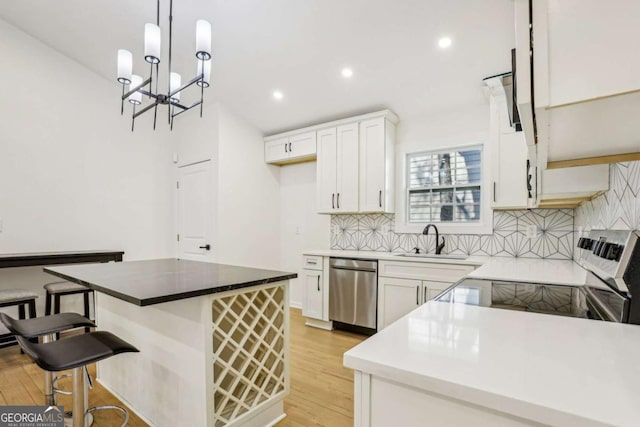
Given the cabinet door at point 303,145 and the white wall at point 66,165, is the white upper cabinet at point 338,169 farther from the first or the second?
the white wall at point 66,165

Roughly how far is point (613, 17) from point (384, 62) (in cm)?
268

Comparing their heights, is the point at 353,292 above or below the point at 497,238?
below

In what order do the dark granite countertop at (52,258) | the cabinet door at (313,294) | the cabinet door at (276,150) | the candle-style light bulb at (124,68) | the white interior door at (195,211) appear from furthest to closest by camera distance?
1. the cabinet door at (276,150)
2. the white interior door at (195,211)
3. the cabinet door at (313,294)
4. the dark granite countertop at (52,258)
5. the candle-style light bulb at (124,68)

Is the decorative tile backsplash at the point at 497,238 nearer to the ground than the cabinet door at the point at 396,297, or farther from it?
farther from it

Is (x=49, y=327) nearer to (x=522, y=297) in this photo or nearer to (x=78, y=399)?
(x=78, y=399)

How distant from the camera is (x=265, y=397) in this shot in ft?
6.20

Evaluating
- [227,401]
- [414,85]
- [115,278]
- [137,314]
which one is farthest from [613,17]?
[414,85]

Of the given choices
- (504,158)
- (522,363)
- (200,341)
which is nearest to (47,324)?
(200,341)

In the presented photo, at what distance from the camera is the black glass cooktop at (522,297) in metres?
1.12

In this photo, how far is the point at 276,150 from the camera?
14.9ft

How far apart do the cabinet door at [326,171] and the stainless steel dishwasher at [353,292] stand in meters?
0.74

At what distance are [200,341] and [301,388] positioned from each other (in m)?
1.10

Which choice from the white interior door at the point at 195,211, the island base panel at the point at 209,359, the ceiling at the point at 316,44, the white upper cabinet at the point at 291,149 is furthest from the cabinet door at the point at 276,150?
the island base panel at the point at 209,359

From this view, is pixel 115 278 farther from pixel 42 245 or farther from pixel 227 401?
pixel 42 245
